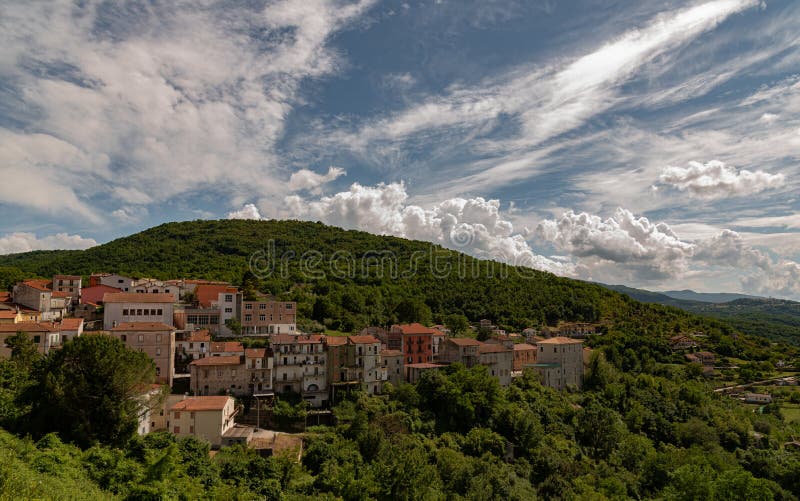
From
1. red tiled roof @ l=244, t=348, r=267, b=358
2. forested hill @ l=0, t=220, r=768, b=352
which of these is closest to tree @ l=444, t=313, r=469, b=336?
forested hill @ l=0, t=220, r=768, b=352

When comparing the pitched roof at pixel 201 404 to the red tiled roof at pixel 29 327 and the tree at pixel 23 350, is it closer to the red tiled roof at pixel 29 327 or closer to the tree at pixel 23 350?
the tree at pixel 23 350

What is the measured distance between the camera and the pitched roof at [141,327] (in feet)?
134

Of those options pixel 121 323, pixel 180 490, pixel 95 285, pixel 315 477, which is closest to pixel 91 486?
pixel 180 490

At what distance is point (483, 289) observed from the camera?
97938 mm

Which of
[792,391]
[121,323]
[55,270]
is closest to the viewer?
[121,323]

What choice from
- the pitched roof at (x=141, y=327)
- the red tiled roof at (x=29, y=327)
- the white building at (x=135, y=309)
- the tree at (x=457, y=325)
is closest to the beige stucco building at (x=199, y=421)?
the pitched roof at (x=141, y=327)

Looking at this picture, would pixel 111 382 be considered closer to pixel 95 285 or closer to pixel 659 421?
pixel 95 285

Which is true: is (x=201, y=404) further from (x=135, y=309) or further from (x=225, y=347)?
(x=135, y=309)

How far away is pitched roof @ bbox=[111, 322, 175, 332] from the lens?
40.8 meters

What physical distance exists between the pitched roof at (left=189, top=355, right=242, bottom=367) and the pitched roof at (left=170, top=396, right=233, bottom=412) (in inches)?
162

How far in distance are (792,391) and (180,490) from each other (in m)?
90.2

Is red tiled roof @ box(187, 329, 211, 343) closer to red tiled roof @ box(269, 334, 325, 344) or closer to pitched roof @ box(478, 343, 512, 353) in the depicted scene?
red tiled roof @ box(269, 334, 325, 344)

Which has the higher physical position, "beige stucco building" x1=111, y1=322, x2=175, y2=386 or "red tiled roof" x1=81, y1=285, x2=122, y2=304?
"red tiled roof" x1=81, y1=285, x2=122, y2=304

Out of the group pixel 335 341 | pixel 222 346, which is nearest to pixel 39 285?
pixel 222 346
